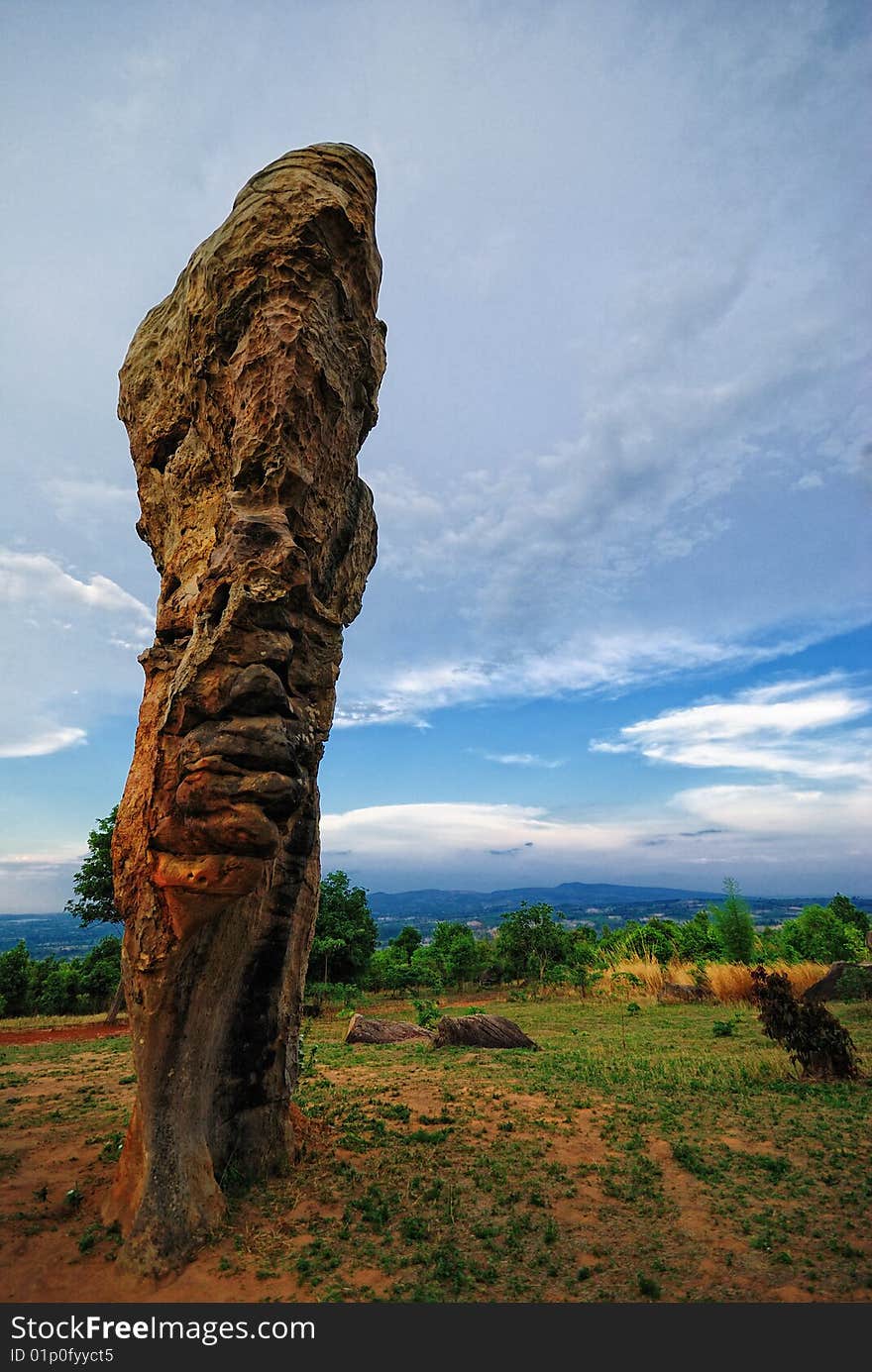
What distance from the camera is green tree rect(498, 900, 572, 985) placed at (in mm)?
32719

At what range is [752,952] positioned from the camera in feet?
112

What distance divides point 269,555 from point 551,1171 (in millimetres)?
8999

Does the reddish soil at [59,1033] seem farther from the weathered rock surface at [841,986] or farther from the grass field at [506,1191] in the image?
the weathered rock surface at [841,986]

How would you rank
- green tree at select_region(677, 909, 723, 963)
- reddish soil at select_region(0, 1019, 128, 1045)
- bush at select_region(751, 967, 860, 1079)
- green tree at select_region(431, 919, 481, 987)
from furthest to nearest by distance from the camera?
green tree at select_region(677, 909, 723, 963) < green tree at select_region(431, 919, 481, 987) < reddish soil at select_region(0, 1019, 128, 1045) < bush at select_region(751, 967, 860, 1079)

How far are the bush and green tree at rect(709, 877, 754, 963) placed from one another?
23165 millimetres

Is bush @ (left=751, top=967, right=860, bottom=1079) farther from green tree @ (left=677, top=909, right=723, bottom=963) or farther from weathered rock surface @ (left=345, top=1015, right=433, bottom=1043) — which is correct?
green tree @ (left=677, top=909, right=723, bottom=963)

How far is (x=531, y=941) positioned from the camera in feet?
108

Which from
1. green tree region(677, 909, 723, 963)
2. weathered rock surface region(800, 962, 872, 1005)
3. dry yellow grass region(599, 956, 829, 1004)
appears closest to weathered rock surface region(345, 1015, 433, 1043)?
weathered rock surface region(800, 962, 872, 1005)

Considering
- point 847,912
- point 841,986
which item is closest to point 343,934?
point 841,986

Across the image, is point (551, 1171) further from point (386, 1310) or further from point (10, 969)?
point (10, 969)

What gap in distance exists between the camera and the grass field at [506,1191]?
239 inches

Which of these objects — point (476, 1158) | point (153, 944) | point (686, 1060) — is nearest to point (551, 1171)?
point (476, 1158)

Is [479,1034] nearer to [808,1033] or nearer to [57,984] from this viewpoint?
[808,1033]

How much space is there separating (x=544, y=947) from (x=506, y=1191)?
26057 millimetres
